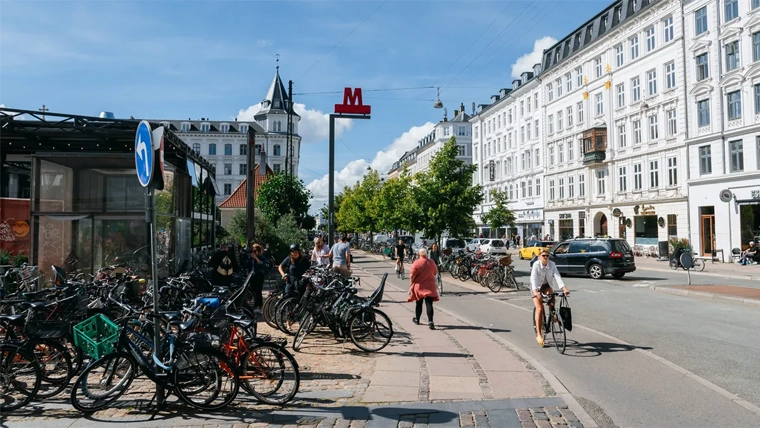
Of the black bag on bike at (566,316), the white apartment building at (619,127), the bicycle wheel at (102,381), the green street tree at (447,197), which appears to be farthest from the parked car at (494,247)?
the bicycle wheel at (102,381)

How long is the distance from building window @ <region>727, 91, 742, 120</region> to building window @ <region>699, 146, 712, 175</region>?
2531mm

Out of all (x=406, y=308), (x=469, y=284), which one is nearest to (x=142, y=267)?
(x=406, y=308)

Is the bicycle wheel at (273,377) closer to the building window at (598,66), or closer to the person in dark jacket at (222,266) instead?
the person in dark jacket at (222,266)

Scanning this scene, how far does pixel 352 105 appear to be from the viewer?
16.5 m

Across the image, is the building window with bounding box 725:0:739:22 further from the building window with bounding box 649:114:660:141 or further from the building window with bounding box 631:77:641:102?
the building window with bounding box 631:77:641:102

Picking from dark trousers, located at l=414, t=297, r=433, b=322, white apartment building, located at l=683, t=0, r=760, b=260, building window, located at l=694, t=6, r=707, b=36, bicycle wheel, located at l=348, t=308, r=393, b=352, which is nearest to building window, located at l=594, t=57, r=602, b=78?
white apartment building, located at l=683, t=0, r=760, b=260

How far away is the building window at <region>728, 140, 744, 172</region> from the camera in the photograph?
3134cm

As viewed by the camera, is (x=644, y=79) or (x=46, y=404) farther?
(x=644, y=79)

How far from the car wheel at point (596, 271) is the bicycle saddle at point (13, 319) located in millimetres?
20543

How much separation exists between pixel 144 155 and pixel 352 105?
11591 millimetres

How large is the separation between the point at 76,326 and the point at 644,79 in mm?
41838

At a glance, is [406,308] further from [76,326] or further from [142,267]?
[76,326]

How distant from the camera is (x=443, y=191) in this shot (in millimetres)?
25516

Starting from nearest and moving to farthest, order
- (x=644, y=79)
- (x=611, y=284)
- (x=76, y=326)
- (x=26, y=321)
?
(x=76, y=326) → (x=26, y=321) → (x=611, y=284) → (x=644, y=79)
